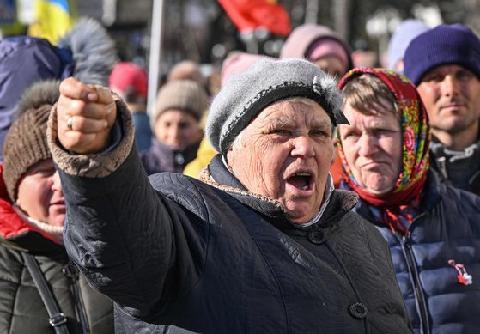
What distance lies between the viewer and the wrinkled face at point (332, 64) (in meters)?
5.98

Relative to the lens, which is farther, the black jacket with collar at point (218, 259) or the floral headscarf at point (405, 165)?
the floral headscarf at point (405, 165)

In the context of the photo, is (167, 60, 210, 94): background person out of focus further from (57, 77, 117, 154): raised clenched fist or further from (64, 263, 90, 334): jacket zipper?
(57, 77, 117, 154): raised clenched fist

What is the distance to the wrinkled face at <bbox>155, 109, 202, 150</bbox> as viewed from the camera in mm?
A: 6688

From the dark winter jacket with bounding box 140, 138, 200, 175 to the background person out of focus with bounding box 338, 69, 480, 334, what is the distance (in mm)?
2270

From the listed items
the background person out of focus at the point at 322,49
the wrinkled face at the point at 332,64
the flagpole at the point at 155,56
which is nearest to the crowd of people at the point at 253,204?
the wrinkled face at the point at 332,64

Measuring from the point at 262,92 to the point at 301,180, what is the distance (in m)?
0.27

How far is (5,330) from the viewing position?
3.27 meters

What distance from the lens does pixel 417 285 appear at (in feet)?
12.2

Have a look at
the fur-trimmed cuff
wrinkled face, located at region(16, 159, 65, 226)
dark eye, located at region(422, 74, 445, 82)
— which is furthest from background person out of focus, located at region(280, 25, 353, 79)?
the fur-trimmed cuff

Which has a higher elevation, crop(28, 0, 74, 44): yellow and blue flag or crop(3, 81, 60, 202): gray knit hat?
crop(28, 0, 74, 44): yellow and blue flag

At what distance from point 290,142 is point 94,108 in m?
0.96

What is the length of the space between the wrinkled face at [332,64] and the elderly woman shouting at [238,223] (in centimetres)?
279

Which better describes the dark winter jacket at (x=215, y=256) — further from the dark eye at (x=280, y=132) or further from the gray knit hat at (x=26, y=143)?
the gray knit hat at (x=26, y=143)

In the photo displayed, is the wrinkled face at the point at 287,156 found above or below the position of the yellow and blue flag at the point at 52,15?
below
